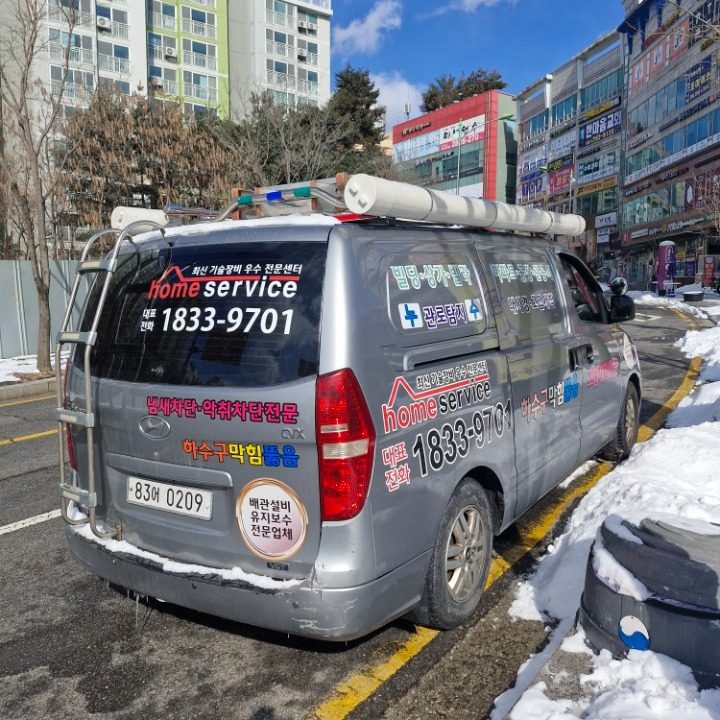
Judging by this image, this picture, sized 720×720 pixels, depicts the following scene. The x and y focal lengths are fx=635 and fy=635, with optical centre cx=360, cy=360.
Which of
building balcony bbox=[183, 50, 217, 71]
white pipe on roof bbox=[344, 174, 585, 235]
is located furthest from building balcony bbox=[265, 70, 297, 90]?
white pipe on roof bbox=[344, 174, 585, 235]

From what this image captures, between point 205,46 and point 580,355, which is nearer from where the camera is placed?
point 580,355

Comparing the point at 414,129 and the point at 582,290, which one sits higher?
the point at 414,129

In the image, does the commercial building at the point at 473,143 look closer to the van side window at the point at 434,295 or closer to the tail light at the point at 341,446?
the van side window at the point at 434,295

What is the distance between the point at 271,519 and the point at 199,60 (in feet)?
194

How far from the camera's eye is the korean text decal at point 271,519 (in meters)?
2.43

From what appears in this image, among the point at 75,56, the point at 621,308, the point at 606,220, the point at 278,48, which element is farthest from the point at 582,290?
the point at 278,48

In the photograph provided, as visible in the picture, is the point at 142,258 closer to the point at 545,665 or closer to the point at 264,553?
the point at 264,553

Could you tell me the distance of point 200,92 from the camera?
5456 cm

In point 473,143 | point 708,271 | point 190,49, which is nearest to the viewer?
point 708,271

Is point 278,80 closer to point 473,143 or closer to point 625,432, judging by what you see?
point 473,143

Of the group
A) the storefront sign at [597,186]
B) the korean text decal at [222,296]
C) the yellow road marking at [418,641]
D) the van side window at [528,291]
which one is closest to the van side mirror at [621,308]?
the van side window at [528,291]

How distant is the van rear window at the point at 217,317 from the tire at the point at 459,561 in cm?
108

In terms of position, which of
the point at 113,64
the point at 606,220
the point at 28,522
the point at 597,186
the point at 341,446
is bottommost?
the point at 28,522

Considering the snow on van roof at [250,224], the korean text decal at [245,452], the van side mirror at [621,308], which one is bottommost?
the korean text decal at [245,452]
